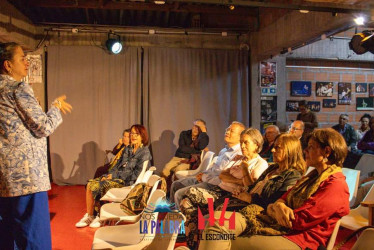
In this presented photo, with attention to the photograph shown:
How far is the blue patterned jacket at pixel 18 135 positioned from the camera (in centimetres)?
197

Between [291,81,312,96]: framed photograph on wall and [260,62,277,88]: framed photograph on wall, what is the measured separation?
0.75 m

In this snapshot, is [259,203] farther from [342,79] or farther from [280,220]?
[342,79]

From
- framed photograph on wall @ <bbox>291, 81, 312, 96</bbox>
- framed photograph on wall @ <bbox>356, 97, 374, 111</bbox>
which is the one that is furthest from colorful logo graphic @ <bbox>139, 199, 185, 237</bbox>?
framed photograph on wall @ <bbox>356, 97, 374, 111</bbox>

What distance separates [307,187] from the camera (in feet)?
6.59

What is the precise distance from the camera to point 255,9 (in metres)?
6.77

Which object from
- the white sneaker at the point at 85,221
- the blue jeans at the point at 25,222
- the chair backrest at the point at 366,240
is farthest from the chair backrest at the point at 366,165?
the blue jeans at the point at 25,222

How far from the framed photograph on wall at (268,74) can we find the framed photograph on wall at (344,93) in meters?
1.88

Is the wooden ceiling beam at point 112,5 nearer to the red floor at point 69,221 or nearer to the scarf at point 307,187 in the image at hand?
the red floor at point 69,221

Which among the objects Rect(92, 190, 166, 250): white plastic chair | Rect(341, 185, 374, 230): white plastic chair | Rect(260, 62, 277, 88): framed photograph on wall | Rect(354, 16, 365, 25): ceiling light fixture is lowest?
Rect(341, 185, 374, 230): white plastic chair

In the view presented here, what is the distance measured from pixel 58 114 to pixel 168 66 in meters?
4.91

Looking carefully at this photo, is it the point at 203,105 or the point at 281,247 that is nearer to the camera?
the point at 281,247

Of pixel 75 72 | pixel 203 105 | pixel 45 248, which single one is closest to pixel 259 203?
pixel 45 248

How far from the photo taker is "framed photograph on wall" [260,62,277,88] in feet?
23.2

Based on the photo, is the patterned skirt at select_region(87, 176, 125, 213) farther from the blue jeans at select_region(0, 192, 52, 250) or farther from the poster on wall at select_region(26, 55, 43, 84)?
the poster on wall at select_region(26, 55, 43, 84)
